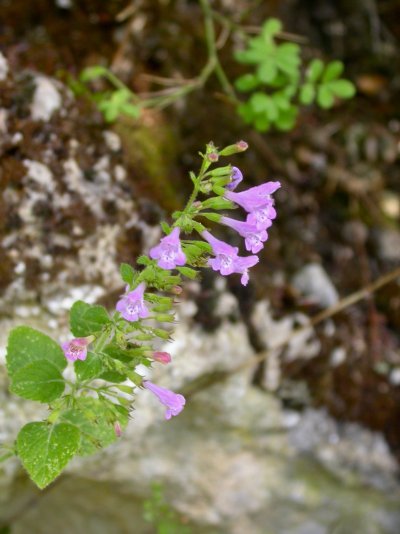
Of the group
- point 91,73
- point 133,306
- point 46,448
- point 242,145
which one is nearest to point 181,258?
point 133,306

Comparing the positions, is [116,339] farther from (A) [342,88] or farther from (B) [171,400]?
(A) [342,88]

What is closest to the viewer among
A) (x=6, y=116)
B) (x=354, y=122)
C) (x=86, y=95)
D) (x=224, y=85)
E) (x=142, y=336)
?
(x=142, y=336)

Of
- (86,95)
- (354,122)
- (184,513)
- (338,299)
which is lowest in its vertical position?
(184,513)

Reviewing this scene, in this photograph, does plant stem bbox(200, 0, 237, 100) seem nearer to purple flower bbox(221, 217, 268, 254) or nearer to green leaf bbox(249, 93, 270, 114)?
green leaf bbox(249, 93, 270, 114)

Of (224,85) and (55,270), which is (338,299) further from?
(55,270)

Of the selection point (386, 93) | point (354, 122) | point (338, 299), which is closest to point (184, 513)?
point (338, 299)

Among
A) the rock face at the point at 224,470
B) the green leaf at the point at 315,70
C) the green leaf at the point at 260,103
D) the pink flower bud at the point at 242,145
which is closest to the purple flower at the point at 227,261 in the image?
the pink flower bud at the point at 242,145
